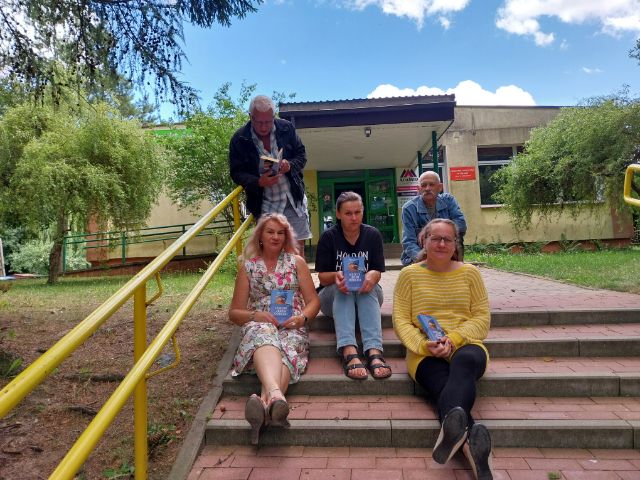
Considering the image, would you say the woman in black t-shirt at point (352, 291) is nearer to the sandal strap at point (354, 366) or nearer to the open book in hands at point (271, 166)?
the sandal strap at point (354, 366)

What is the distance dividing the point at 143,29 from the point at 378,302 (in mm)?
3193

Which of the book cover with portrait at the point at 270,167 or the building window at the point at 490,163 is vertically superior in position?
the building window at the point at 490,163

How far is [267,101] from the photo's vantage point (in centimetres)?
360

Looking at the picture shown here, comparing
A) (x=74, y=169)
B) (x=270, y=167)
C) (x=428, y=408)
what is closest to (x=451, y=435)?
(x=428, y=408)

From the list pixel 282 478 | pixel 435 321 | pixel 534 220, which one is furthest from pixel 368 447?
pixel 534 220

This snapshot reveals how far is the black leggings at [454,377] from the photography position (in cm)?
236

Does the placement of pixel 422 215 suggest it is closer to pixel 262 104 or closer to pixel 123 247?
pixel 262 104

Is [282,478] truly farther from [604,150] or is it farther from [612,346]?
[604,150]

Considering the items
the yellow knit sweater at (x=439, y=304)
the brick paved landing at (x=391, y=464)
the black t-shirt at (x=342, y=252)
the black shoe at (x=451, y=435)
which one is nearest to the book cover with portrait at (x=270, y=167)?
the black t-shirt at (x=342, y=252)

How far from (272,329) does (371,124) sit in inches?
215

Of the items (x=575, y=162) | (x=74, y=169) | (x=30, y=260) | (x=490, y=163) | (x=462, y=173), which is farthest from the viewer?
(x=30, y=260)

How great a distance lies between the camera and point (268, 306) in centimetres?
305

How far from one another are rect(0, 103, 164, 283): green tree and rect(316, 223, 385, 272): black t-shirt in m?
8.38

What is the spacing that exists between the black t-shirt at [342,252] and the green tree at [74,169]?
8.38 meters
